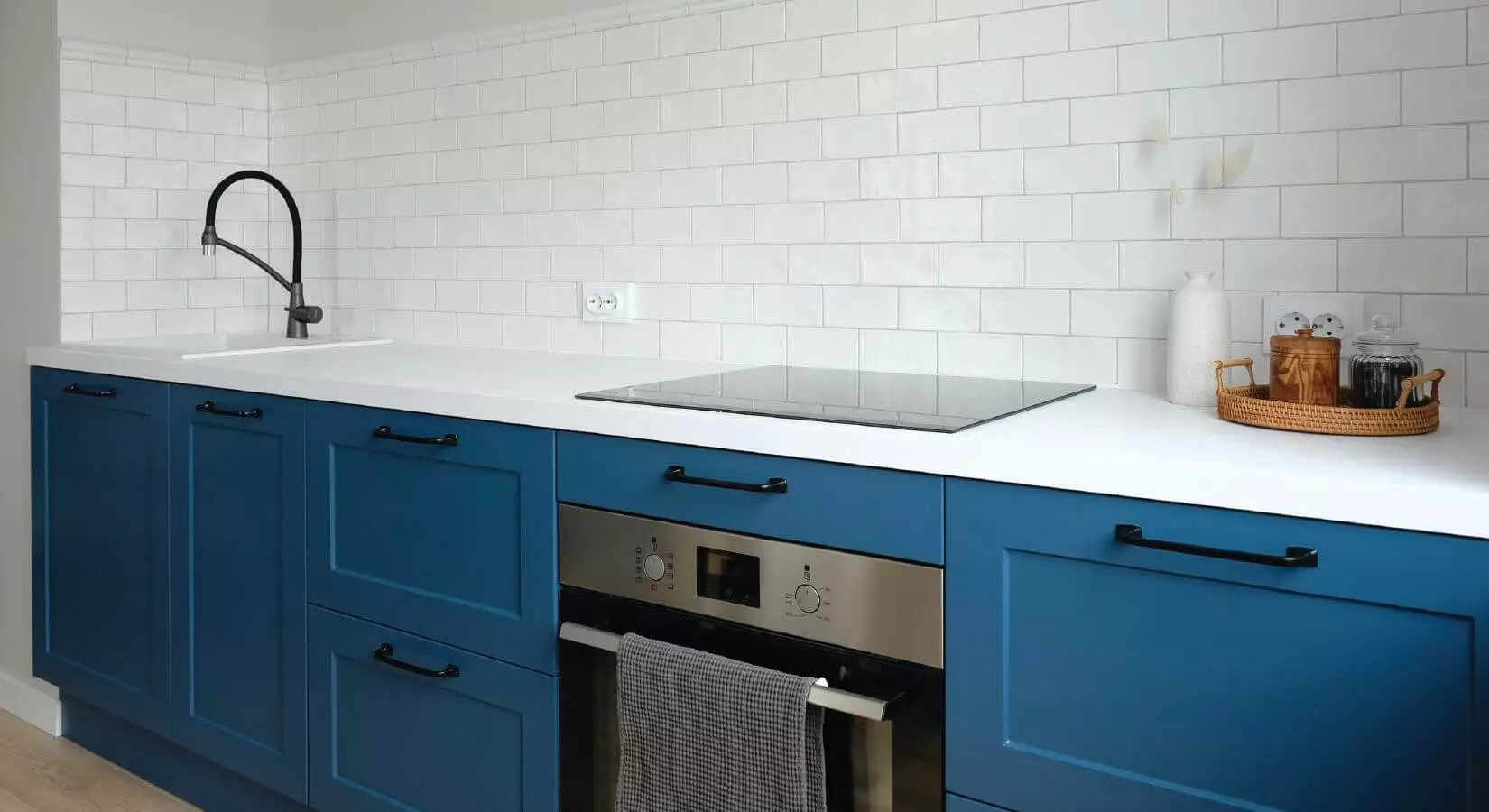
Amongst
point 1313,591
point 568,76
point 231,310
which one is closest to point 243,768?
point 231,310

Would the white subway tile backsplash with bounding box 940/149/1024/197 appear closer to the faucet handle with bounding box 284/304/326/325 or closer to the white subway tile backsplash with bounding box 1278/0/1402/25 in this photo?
the white subway tile backsplash with bounding box 1278/0/1402/25

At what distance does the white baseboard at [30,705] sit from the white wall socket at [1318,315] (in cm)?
307

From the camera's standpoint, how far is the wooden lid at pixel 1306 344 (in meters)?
1.71

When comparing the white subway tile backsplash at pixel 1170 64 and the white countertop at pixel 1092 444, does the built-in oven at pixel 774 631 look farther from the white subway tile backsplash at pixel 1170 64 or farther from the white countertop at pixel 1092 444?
the white subway tile backsplash at pixel 1170 64

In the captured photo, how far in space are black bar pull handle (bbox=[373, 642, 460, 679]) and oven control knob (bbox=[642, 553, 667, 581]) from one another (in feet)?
1.61

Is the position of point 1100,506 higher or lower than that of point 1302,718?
higher

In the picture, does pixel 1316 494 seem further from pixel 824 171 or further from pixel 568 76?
pixel 568 76

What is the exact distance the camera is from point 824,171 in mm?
2426

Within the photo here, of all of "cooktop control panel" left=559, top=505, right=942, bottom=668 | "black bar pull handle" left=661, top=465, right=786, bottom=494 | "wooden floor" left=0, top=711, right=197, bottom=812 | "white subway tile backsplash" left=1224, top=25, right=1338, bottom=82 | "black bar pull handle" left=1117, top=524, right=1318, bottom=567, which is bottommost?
"wooden floor" left=0, top=711, right=197, bottom=812

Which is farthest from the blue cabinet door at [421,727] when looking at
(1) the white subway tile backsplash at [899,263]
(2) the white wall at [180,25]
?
(2) the white wall at [180,25]

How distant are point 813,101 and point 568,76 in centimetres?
69

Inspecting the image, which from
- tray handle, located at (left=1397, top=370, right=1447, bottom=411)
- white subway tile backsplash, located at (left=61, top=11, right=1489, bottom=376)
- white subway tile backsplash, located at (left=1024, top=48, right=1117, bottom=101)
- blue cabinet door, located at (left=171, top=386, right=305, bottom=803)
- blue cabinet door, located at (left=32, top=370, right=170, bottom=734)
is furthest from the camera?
blue cabinet door, located at (left=32, top=370, right=170, bottom=734)

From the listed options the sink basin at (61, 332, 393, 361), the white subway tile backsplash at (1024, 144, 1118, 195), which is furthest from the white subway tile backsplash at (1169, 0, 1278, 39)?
the sink basin at (61, 332, 393, 361)

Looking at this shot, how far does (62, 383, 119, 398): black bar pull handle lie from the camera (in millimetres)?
2795
